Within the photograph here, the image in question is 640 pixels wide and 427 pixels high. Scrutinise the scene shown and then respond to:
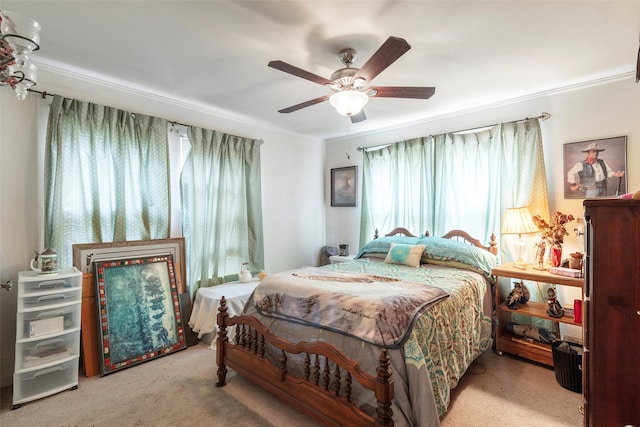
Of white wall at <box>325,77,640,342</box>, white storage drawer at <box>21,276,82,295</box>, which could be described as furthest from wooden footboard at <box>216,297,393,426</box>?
white wall at <box>325,77,640,342</box>

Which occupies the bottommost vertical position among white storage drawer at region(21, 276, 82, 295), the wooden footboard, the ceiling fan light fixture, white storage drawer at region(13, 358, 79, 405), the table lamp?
white storage drawer at region(13, 358, 79, 405)

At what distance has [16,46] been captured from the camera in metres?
1.22

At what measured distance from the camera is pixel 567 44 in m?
2.23

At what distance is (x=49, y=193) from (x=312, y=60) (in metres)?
2.50

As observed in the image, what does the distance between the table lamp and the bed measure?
554 millimetres

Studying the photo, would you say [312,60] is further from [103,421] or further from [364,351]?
[103,421]

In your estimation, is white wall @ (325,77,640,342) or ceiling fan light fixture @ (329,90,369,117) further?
white wall @ (325,77,640,342)

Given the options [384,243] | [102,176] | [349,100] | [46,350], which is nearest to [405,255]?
[384,243]

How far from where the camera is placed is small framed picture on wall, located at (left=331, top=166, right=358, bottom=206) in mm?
4773

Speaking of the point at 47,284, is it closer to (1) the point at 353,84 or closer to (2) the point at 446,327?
(1) the point at 353,84

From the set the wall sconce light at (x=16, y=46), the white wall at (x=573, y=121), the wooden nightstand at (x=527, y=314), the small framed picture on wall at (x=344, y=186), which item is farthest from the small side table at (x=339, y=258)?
the wall sconce light at (x=16, y=46)

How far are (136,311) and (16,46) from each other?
233cm

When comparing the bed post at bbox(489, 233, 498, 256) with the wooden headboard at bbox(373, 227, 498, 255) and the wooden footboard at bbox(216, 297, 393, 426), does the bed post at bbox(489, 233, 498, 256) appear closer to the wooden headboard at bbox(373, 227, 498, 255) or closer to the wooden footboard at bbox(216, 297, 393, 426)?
the wooden headboard at bbox(373, 227, 498, 255)

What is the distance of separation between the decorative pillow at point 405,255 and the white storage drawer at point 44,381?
10.1 feet
